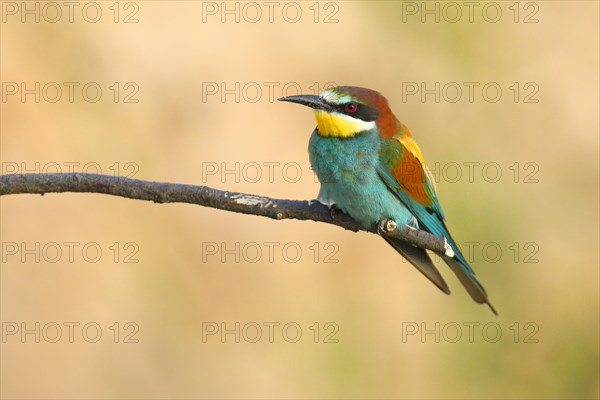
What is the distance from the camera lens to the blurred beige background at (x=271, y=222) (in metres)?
3.89

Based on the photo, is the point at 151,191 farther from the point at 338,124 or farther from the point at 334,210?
the point at 338,124

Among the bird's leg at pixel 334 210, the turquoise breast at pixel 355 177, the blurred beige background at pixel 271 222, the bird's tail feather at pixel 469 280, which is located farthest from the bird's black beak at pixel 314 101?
the blurred beige background at pixel 271 222

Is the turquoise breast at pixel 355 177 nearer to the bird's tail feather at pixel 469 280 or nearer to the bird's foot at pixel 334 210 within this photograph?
the bird's foot at pixel 334 210

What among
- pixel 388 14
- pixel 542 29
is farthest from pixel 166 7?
pixel 542 29

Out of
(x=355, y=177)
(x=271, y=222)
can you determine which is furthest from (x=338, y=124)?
(x=271, y=222)

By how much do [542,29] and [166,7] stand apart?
1.97 metres

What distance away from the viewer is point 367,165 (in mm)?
2879

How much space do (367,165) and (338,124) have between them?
0.54 feet

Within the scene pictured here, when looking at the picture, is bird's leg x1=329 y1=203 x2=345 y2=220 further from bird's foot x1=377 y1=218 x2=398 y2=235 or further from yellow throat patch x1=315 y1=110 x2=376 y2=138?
yellow throat patch x1=315 y1=110 x2=376 y2=138

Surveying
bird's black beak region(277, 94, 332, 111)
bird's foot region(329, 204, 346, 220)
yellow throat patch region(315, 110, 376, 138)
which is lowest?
bird's foot region(329, 204, 346, 220)

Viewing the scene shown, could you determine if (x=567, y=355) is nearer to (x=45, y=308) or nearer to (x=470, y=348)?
(x=470, y=348)

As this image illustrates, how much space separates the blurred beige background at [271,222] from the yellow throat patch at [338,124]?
122cm

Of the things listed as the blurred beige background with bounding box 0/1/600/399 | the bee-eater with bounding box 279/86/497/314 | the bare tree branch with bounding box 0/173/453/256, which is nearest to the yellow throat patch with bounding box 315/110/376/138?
the bee-eater with bounding box 279/86/497/314

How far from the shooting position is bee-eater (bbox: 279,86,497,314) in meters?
2.81
